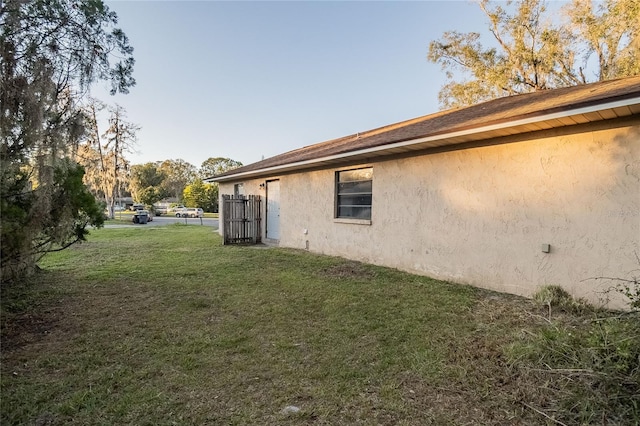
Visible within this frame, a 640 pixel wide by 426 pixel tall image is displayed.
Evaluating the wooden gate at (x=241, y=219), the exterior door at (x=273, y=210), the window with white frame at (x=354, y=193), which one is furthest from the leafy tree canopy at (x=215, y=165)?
the window with white frame at (x=354, y=193)

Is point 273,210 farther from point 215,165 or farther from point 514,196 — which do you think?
point 215,165

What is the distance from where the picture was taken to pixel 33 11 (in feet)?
12.7

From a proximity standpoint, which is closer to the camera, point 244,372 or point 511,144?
point 244,372

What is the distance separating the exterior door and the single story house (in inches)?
140

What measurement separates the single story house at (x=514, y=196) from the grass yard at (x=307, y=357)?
0.70m

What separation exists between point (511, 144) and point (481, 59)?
14.0m

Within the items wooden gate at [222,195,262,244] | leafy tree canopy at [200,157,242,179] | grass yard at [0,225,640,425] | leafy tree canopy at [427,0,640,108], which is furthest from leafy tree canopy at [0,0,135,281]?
leafy tree canopy at [200,157,242,179]

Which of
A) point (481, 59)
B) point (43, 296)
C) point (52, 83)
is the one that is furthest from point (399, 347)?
point (481, 59)

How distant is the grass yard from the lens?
2350mm

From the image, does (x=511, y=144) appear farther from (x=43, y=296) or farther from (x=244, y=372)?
(x=43, y=296)

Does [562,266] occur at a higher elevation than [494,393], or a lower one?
higher

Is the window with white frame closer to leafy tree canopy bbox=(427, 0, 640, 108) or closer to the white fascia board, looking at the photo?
the white fascia board

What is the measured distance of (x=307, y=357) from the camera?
3242 mm

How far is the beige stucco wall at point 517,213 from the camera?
4293 mm
